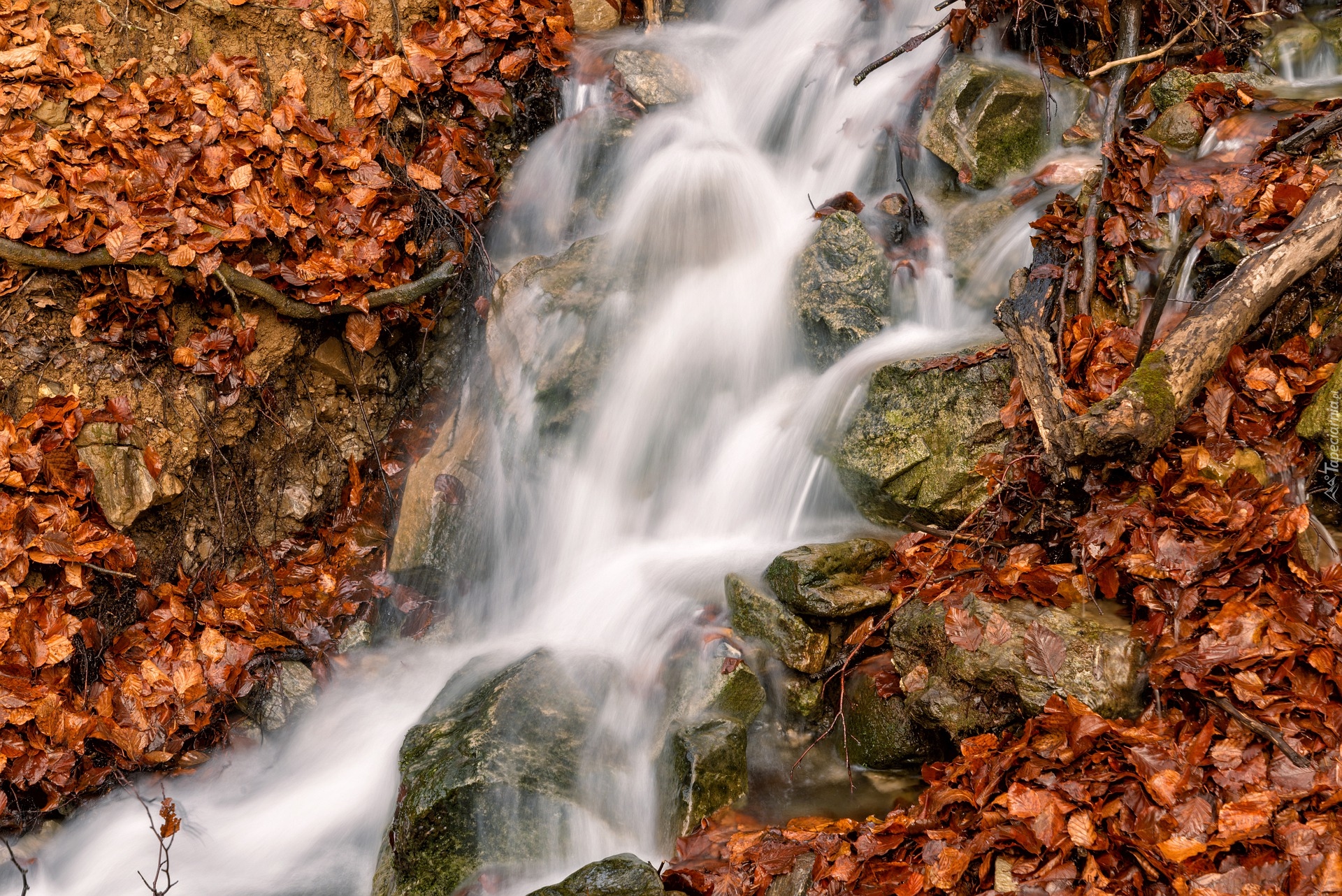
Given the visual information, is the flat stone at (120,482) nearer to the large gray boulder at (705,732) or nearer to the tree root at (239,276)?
the tree root at (239,276)

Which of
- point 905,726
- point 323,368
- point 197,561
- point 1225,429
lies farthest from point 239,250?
point 1225,429

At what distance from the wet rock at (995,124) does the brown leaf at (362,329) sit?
341 cm

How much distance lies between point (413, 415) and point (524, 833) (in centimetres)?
310

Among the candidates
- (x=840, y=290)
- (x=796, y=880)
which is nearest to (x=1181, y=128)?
(x=840, y=290)

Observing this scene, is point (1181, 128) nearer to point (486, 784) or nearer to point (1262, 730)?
point (1262, 730)

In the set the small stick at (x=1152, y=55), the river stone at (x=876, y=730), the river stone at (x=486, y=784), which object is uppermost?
the small stick at (x=1152, y=55)

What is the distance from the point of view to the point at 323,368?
5.24 m

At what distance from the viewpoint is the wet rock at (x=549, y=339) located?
499 centimetres

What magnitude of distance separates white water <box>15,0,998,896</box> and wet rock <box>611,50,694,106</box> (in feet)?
0.42

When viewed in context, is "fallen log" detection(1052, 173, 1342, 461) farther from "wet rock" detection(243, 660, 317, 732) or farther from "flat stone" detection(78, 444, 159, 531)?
"flat stone" detection(78, 444, 159, 531)

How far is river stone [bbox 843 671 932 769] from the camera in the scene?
3322 mm

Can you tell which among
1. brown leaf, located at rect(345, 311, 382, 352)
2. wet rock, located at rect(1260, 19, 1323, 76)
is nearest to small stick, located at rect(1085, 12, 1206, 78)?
wet rock, located at rect(1260, 19, 1323, 76)

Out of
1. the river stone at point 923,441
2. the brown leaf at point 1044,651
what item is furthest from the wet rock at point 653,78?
the brown leaf at point 1044,651

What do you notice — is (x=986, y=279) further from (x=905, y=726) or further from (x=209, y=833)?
(x=209, y=833)
